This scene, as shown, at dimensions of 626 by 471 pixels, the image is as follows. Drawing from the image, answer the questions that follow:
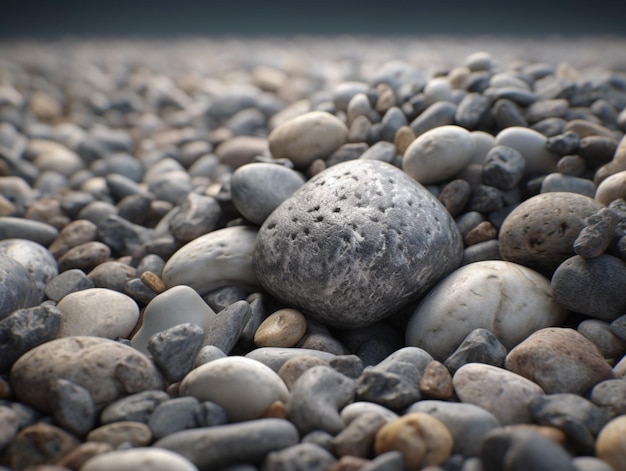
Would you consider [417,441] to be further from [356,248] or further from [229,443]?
[356,248]

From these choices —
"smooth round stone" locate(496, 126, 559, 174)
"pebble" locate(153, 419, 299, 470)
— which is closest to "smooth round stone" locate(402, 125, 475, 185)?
"smooth round stone" locate(496, 126, 559, 174)

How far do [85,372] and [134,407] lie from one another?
18 centimetres

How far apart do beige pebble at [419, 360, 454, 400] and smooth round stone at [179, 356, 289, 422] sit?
0.40 metres

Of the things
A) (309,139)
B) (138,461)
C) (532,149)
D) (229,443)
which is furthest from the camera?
(309,139)

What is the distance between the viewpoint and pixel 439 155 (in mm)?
2406

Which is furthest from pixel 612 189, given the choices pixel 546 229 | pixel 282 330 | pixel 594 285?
pixel 282 330

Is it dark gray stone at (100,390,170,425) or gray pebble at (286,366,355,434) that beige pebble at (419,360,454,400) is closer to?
gray pebble at (286,366,355,434)

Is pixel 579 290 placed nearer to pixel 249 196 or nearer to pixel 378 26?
pixel 249 196

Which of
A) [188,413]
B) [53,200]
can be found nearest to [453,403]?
[188,413]

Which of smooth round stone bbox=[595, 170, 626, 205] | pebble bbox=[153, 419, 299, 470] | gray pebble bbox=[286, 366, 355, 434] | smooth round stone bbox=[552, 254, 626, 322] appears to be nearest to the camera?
pebble bbox=[153, 419, 299, 470]

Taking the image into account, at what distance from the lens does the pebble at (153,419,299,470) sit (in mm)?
1383

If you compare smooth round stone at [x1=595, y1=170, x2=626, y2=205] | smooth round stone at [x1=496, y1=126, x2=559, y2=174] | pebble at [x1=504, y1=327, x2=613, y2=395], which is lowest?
pebble at [x1=504, y1=327, x2=613, y2=395]

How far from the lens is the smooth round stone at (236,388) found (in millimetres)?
1583

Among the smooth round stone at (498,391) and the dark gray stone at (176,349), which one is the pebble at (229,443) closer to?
the dark gray stone at (176,349)
